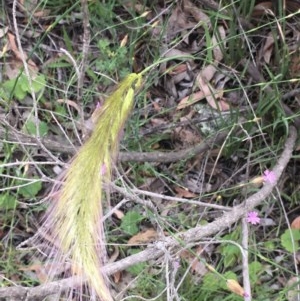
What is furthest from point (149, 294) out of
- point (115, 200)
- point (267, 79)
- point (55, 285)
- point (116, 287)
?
point (267, 79)

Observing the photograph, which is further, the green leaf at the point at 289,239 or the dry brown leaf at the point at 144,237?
the dry brown leaf at the point at 144,237

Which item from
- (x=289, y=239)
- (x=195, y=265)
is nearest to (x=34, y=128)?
(x=195, y=265)

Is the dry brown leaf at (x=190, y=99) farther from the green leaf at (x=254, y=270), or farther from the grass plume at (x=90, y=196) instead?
the grass plume at (x=90, y=196)

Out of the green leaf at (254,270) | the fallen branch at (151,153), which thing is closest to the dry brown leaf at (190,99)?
the fallen branch at (151,153)

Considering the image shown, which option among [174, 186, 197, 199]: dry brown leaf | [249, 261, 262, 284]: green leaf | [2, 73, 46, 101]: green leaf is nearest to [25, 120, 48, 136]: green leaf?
[2, 73, 46, 101]: green leaf

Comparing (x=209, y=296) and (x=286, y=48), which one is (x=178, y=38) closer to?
(x=286, y=48)

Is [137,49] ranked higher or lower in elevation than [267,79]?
higher

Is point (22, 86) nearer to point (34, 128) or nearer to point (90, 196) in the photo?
point (34, 128)
